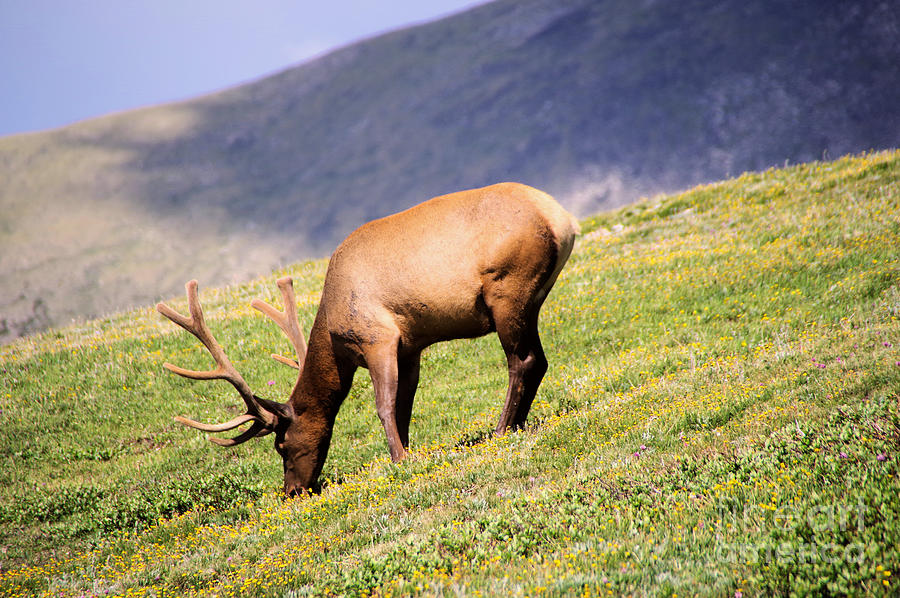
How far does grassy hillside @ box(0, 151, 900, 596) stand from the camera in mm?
4547

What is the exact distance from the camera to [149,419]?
11.7m

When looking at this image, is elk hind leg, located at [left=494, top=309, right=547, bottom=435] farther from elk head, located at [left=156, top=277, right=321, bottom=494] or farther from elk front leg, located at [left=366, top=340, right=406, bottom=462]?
elk head, located at [left=156, top=277, right=321, bottom=494]

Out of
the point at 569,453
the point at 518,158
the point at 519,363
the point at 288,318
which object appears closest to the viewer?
the point at 569,453

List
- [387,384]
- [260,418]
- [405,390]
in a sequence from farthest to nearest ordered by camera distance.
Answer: [405,390], [260,418], [387,384]

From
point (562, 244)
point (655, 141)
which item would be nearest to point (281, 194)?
point (655, 141)

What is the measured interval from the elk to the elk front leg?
0.5 inches

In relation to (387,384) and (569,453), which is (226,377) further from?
(569,453)

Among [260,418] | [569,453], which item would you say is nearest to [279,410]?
[260,418]

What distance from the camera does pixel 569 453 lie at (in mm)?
6934

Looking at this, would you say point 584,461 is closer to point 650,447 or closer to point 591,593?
point 650,447

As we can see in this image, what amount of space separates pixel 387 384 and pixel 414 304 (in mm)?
966

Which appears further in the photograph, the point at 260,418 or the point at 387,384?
the point at 260,418

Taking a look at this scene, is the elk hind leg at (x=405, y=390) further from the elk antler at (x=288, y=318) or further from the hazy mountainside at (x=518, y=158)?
the hazy mountainside at (x=518, y=158)

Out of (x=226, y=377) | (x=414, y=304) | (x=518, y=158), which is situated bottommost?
(x=518, y=158)
